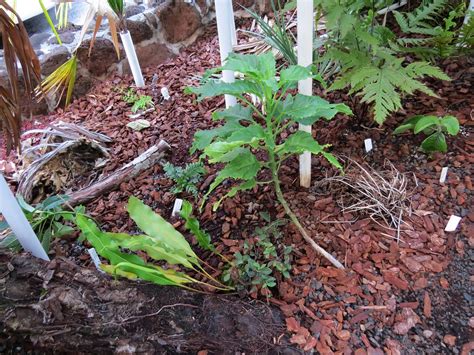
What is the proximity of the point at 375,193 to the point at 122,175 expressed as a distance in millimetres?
1124

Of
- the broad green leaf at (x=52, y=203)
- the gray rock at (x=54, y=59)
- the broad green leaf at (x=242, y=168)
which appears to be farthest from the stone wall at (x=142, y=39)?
the broad green leaf at (x=242, y=168)

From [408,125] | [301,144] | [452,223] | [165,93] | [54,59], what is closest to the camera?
[301,144]

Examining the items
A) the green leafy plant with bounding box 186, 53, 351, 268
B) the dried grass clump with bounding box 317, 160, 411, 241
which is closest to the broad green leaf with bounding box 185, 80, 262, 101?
the green leafy plant with bounding box 186, 53, 351, 268

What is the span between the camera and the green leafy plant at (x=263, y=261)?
1280 mm

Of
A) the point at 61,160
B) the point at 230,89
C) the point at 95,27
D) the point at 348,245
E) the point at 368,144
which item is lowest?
the point at 348,245

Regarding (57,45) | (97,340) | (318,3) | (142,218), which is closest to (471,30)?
(318,3)

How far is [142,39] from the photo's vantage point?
8.85 feet

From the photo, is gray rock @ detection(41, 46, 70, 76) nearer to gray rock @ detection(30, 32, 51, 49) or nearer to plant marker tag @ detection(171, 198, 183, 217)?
gray rock @ detection(30, 32, 51, 49)

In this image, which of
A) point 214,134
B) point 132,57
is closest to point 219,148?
point 214,134

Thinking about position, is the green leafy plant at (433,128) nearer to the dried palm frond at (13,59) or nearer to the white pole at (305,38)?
the white pole at (305,38)

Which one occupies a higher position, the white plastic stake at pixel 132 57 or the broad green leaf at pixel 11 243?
the white plastic stake at pixel 132 57

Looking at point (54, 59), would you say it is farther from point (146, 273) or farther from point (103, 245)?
point (146, 273)

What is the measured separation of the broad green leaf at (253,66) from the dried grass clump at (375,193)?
0.60 m

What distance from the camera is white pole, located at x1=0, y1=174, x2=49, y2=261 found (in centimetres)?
113
